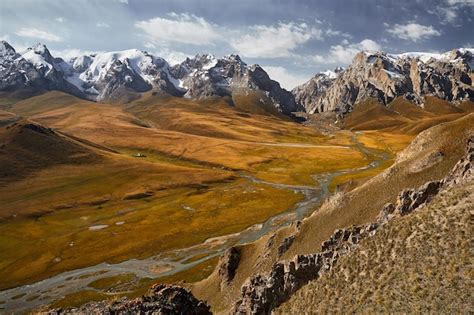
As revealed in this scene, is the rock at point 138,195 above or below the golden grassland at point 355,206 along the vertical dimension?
below

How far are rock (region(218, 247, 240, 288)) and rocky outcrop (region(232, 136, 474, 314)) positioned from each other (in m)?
24.6

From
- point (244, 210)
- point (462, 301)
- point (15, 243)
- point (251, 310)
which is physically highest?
point (462, 301)

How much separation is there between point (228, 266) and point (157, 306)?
37.3m

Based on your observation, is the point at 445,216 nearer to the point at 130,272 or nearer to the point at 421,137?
the point at 421,137

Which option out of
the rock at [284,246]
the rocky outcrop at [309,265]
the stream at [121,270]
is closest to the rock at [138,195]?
the stream at [121,270]

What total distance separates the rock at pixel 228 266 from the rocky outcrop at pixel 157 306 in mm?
31709

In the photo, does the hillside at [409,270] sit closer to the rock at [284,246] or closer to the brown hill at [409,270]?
the brown hill at [409,270]

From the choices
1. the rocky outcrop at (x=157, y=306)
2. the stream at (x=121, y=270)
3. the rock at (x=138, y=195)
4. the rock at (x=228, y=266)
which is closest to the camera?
the rocky outcrop at (x=157, y=306)

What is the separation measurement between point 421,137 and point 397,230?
45.8 meters

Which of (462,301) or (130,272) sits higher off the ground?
(462,301)

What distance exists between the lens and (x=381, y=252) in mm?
38219

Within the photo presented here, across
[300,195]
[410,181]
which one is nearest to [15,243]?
[300,195]

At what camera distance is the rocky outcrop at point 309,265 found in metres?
43.8

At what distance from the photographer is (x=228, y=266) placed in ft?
246
